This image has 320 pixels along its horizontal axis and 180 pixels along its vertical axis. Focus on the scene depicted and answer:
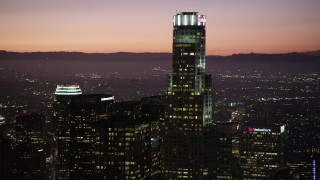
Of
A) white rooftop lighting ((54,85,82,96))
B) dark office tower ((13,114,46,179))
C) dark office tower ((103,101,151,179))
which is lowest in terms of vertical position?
dark office tower ((13,114,46,179))

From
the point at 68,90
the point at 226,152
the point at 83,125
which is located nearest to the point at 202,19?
the point at 226,152

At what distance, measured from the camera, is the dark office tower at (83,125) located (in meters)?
79.6

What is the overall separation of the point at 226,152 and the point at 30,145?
37.1 m

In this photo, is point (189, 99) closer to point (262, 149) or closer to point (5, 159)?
point (262, 149)

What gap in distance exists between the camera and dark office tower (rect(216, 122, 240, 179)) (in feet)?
224

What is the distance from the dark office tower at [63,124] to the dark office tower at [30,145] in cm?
322

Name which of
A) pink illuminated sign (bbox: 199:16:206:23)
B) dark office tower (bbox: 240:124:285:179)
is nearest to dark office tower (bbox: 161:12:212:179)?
pink illuminated sign (bbox: 199:16:206:23)

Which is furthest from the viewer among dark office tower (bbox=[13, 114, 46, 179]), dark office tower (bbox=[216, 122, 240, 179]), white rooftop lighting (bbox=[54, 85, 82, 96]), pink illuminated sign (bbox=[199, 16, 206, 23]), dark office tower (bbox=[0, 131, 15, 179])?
white rooftop lighting (bbox=[54, 85, 82, 96])

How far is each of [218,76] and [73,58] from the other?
92.3 ft

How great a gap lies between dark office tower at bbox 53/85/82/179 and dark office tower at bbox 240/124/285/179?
25710 mm

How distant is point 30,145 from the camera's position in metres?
93.5

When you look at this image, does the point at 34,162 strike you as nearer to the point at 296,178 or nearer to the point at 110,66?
the point at 110,66

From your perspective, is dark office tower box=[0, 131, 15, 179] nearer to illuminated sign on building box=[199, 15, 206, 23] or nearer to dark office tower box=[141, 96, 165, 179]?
dark office tower box=[141, 96, 165, 179]

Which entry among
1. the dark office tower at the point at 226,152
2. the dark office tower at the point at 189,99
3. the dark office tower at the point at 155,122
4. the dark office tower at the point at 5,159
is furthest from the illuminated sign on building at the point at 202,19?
the dark office tower at the point at 5,159
